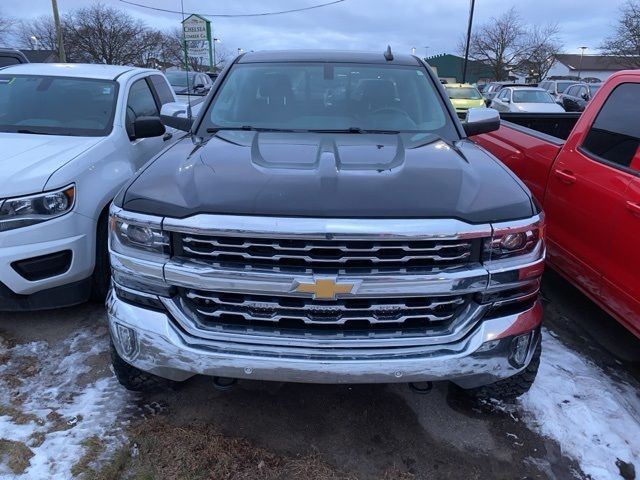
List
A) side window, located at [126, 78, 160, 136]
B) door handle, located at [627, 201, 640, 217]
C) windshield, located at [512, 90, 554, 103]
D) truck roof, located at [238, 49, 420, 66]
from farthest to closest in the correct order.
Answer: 1. windshield, located at [512, 90, 554, 103]
2. side window, located at [126, 78, 160, 136]
3. truck roof, located at [238, 49, 420, 66]
4. door handle, located at [627, 201, 640, 217]

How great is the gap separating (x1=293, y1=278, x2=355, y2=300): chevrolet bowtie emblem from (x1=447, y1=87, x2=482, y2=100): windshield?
18.7m

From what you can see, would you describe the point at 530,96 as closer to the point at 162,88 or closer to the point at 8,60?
the point at 162,88

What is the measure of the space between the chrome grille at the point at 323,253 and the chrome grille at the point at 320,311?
0.49ft

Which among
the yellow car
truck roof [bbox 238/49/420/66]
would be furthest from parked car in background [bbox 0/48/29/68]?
the yellow car

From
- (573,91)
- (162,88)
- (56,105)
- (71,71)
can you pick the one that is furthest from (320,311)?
(573,91)

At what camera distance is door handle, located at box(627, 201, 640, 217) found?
3002 mm

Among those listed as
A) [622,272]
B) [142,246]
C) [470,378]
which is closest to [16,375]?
[142,246]

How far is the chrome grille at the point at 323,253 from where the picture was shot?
217 centimetres

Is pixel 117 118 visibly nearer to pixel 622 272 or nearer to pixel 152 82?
pixel 152 82

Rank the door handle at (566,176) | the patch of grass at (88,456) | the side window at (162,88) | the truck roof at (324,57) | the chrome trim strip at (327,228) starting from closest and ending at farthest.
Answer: the chrome trim strip at (327,228) < the patch of grass at (88,456) < the door handle at (566,176) < the truck roof at (324,57) < the side window at (162,88)

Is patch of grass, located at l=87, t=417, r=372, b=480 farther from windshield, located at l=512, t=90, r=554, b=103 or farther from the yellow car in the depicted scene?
the yellow car

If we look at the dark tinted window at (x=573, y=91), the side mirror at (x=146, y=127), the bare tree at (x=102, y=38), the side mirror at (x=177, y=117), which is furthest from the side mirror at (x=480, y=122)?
the bare tree at (x=102, y=38)

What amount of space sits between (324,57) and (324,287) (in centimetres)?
239

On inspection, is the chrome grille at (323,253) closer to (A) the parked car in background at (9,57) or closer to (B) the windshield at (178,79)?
(A) the parked car in background at (9,57)
